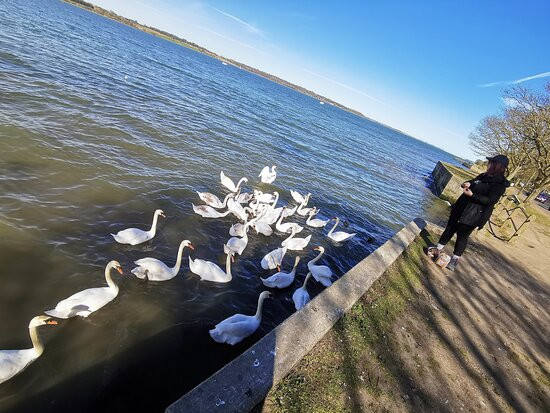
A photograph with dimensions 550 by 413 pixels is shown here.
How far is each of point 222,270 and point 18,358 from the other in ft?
12.4

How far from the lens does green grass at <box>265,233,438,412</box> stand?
3.61 m

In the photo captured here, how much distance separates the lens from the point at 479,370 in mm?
5031

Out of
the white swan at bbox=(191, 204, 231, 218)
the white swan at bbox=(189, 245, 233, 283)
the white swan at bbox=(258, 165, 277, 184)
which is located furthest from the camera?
the white swan at bbox=(258, 165, 277, 184)

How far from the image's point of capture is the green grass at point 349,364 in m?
3.61

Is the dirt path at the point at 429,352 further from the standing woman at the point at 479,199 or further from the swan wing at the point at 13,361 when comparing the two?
the swan wing at the point at 13,361

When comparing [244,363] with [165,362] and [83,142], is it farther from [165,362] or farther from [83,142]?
[83,142]

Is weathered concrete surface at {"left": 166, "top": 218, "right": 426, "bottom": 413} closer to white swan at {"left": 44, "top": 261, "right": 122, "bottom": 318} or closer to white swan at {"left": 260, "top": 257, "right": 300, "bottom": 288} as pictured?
white swan at {"left": 260, "top": 257, "right": 300, "bottom": 288}

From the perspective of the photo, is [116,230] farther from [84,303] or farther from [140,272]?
[84,303]

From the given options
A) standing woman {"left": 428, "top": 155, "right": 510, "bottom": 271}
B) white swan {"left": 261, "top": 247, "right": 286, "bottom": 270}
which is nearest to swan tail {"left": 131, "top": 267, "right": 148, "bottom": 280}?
white swan {"left": 261, "top": 247, "right": 286, "bottom": 270}

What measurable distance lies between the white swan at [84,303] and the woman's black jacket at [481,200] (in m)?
7.61

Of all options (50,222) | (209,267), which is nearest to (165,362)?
(209,267)

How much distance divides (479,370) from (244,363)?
4.08m

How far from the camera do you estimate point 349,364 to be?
4.27 metres

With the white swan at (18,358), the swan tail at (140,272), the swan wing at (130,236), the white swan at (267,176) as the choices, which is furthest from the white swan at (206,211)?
the white swan at (18,358)
